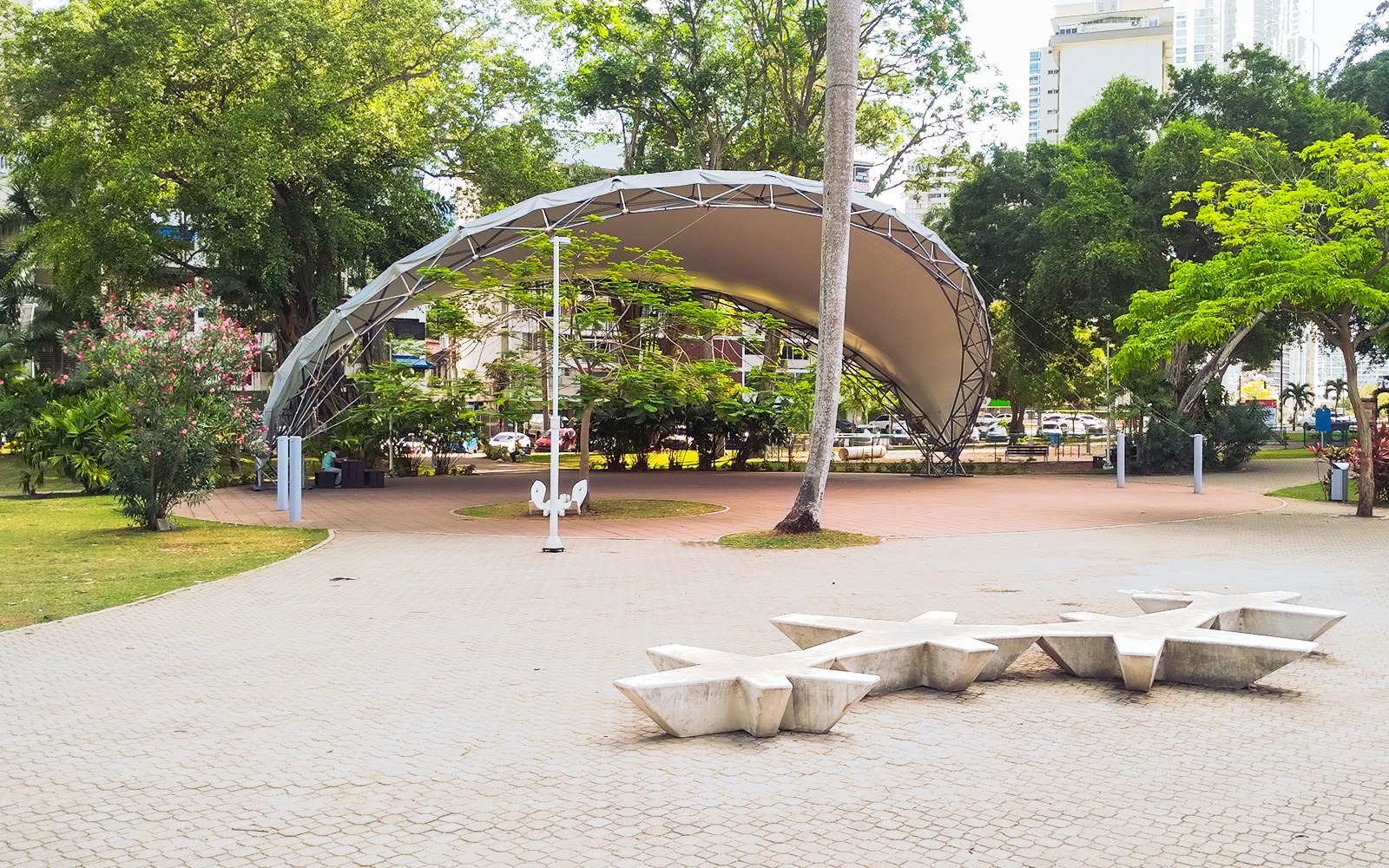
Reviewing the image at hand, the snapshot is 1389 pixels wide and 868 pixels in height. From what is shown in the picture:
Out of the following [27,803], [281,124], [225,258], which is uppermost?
[281,124]

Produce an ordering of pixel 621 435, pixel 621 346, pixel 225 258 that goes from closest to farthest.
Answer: pixel 621 346, pixel 225 258, pixel 621 435

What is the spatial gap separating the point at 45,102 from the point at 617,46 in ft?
50.7

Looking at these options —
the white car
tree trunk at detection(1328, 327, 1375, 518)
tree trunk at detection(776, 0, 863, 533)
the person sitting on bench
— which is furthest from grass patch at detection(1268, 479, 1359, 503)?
the white car

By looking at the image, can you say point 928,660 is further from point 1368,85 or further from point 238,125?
point 1368,85

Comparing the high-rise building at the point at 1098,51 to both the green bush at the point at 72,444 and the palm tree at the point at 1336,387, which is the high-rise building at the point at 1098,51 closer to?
the palm tree at the point at 1336,387

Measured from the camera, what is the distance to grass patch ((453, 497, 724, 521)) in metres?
20.0

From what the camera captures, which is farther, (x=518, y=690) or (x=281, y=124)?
(x=281, y=124)

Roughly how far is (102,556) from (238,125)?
14760mm

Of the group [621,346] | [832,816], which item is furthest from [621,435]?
[832,816]

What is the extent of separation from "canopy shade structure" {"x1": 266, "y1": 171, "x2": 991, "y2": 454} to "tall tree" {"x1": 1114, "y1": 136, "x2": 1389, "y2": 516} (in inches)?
240

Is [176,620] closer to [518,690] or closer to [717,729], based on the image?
[518,690]

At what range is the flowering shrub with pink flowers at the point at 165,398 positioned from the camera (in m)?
16.5

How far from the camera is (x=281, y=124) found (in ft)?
86.0

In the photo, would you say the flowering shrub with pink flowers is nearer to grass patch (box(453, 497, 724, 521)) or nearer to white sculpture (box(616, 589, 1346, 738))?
grass patch (box(453, 497, 724, 521))
